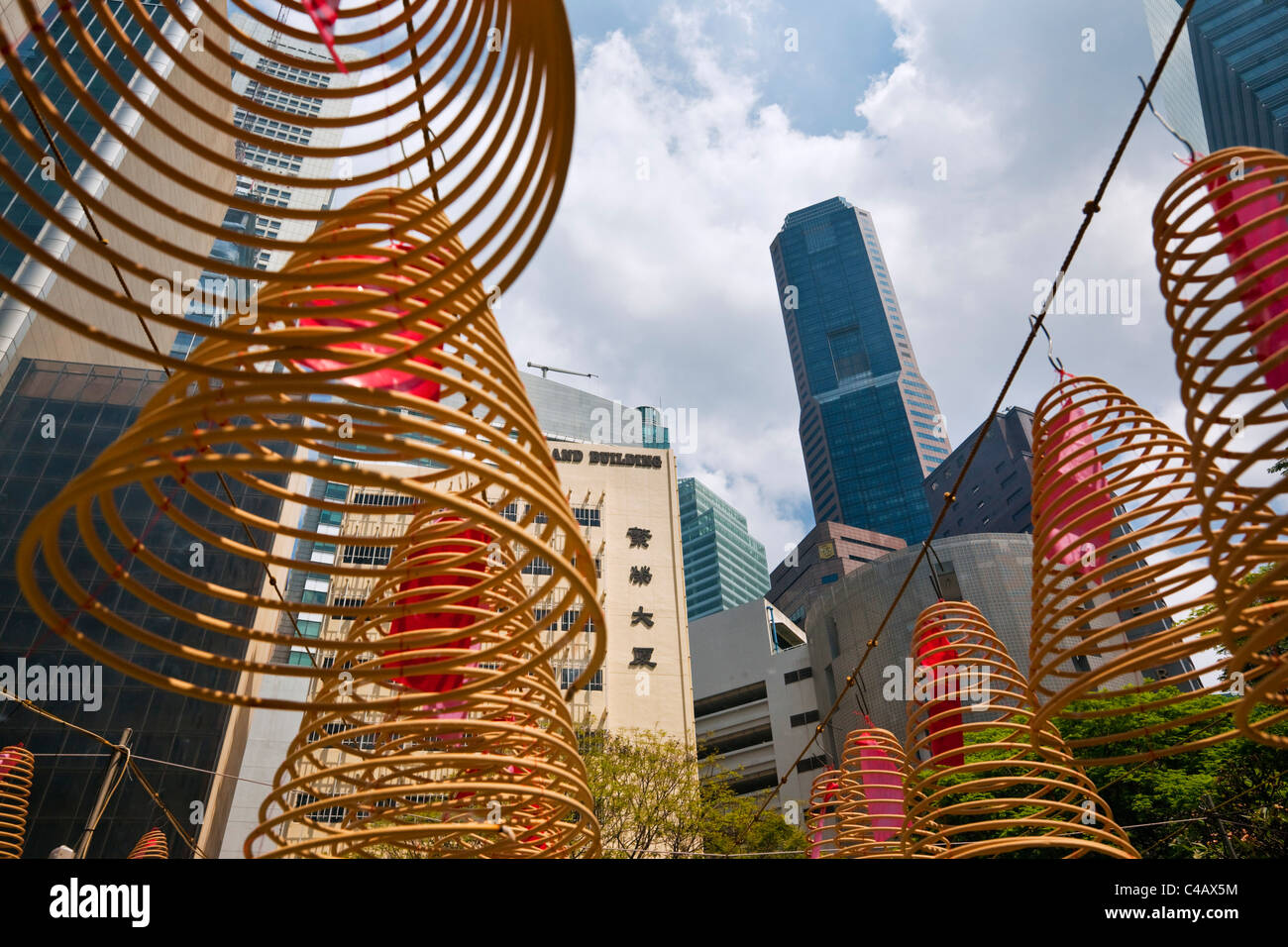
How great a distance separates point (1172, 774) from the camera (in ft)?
56.2

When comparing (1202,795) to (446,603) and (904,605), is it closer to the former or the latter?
(446,603)

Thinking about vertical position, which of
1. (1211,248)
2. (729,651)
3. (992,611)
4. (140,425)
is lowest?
(140,425)

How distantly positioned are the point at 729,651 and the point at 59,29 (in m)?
49.5

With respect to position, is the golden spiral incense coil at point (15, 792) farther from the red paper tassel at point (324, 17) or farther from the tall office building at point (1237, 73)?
the tall office building at point (1237, 73)

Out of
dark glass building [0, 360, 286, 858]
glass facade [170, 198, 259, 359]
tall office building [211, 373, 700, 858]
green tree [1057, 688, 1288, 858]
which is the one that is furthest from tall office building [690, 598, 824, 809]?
glass facade [170, 198, 259, 359]

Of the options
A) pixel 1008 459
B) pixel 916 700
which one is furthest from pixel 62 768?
pixel 1008 459

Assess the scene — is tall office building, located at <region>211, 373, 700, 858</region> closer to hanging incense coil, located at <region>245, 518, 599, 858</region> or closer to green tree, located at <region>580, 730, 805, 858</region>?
green tree, located at <region>580, 730, 805, 858</region>

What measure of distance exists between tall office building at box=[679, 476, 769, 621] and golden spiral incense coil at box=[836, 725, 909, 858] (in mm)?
122308

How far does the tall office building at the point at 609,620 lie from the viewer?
33.4m

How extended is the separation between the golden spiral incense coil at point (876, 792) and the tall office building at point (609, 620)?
2574 cm

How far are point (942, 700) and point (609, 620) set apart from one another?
37.2m

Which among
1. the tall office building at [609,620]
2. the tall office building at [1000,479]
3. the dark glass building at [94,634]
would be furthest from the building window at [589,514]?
the tall office building at [1000,479]

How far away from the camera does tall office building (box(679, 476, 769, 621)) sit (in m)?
134

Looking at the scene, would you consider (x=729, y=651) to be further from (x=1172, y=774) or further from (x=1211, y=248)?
(x=1211, y=248)
